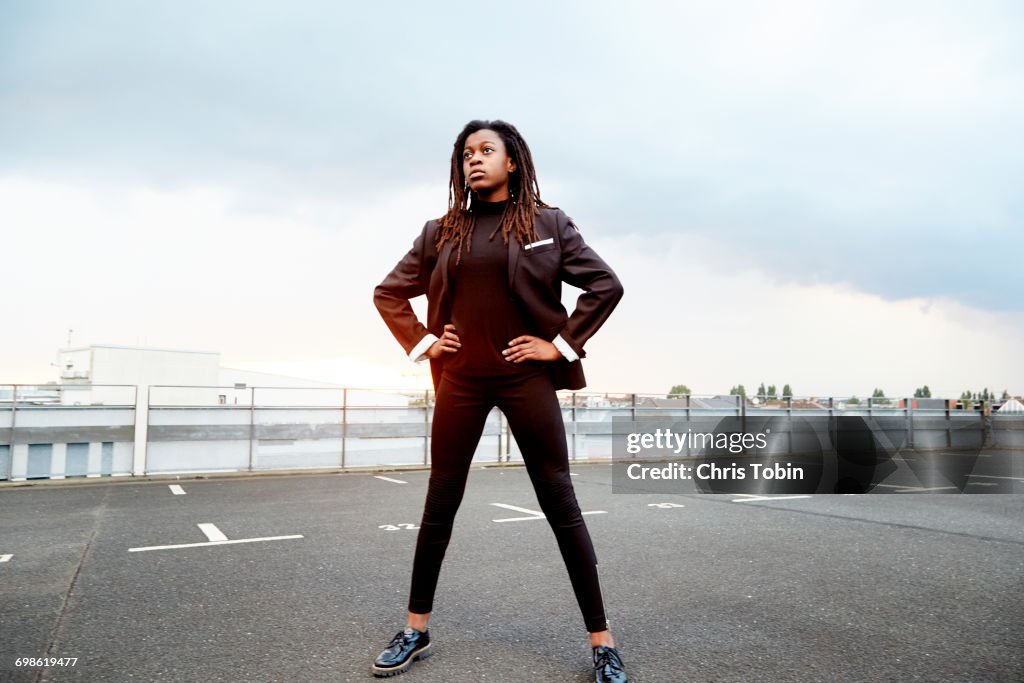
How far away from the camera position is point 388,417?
13750 millimetres

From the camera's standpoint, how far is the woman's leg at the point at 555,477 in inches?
102

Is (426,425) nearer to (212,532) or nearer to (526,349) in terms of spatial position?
(212,532)

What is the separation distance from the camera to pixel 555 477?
2627 mm

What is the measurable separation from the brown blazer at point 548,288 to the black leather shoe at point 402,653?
37.1 inches

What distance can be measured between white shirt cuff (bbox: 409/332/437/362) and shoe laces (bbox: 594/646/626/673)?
121cm

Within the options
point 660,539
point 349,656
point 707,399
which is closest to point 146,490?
point 660,539

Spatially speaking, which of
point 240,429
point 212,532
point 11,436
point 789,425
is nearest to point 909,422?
point 789,425

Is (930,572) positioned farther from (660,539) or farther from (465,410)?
(465,410)

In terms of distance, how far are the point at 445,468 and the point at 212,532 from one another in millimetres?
4041

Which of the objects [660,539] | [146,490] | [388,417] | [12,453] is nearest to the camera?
[660,539]

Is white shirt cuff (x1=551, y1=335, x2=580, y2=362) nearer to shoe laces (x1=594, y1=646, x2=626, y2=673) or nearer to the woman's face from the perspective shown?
the woman's face

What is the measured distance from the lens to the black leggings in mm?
2598

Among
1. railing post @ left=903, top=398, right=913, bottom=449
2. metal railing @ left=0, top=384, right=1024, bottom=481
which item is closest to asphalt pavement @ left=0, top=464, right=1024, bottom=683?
metal railing @ left=0, top=384, right=1024, bottom=481

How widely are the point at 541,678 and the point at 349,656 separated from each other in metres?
0.76
